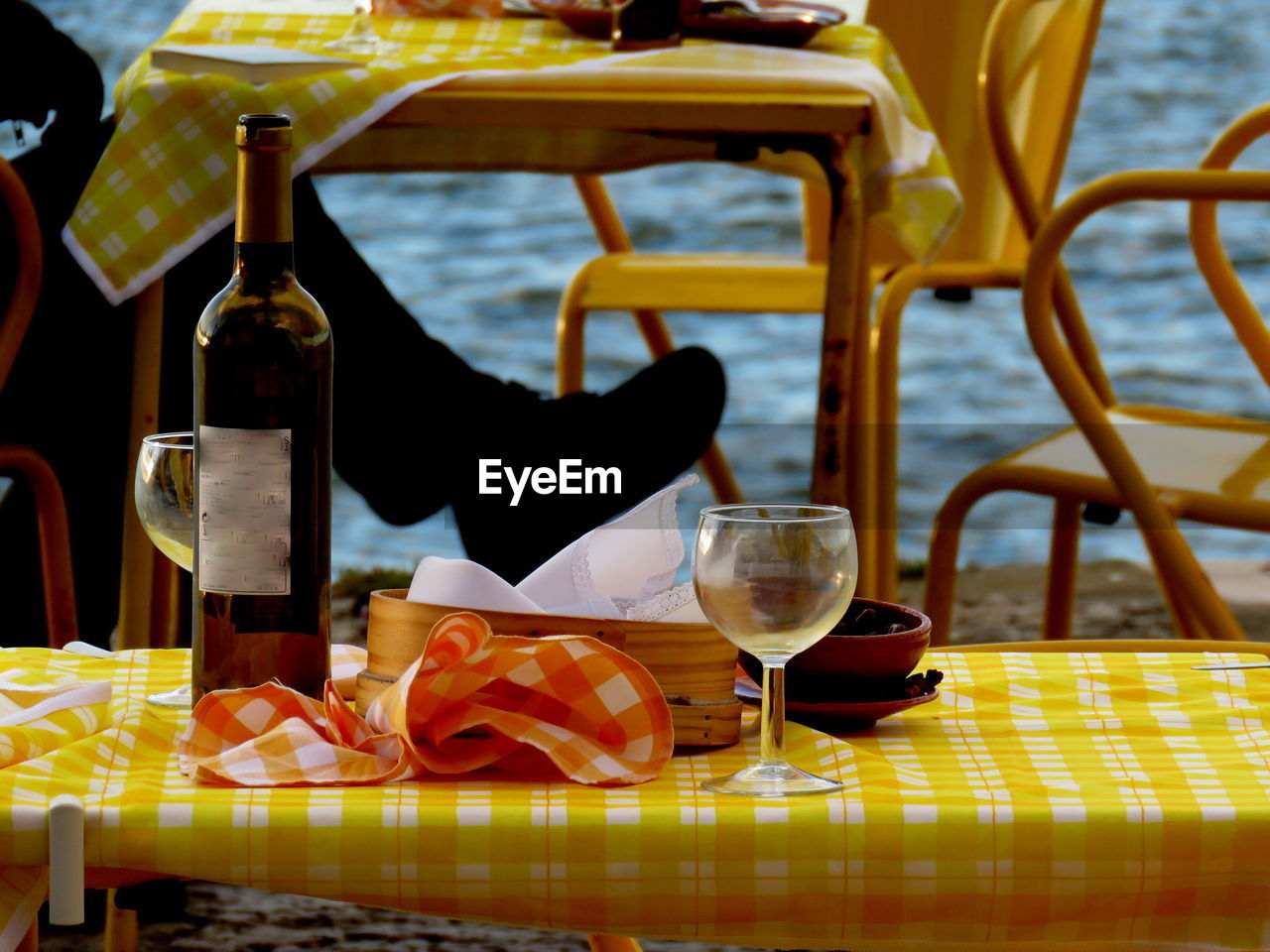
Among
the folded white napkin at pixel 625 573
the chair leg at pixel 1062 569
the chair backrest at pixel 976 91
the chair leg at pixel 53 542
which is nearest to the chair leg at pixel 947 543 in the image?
the chair leg at pixel 1062 569

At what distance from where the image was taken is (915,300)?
647cm

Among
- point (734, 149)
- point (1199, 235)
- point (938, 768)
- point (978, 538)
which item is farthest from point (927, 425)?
point (938, 768)

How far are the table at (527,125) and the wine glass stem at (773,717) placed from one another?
97 centimetres

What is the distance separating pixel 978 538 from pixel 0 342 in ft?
8.41

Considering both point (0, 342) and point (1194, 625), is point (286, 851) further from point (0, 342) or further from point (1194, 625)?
point (1194, 625)

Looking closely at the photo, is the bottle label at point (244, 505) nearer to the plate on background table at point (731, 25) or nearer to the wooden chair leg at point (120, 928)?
the wooden chair leg at point (120, 928)

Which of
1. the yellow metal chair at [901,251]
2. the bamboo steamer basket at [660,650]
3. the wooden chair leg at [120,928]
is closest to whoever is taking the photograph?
the bamboo steamer basket at [660,650]

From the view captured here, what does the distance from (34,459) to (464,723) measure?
109 centimetres

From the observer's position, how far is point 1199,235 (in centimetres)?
199

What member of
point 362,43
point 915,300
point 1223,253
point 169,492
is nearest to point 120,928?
point 169,492

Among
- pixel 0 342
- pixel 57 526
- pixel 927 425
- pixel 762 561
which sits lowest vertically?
pixel 927 425

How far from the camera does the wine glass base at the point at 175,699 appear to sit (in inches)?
31.9

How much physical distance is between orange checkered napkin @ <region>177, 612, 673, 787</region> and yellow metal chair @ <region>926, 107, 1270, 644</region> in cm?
102

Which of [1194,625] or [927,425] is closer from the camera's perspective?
[1194,625]
